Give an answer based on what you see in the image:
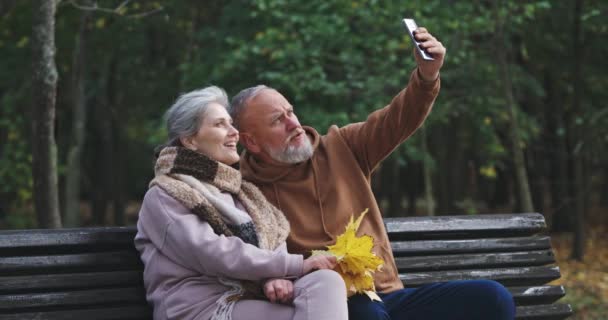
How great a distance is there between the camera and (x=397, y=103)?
4.39m

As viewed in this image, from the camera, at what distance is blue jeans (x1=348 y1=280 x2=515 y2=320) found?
406 centimetres

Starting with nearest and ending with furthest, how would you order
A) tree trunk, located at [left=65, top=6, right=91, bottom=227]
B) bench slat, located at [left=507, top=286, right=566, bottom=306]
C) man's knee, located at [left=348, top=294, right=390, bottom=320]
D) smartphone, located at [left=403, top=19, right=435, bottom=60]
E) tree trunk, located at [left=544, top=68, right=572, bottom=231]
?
man's knee, located at [left=348, top=294, right=390, bottom=320]
smartphone, located at [left=403, top=19, right=435, bottom=60]
bench slat, located at [left=507, top=286, right=566, bottom=306]
tree trunk, located at [left=65, top=6, right=91, bottom=227]
tree trunk, located at [left=544, top=68, right=572, bottom=231]

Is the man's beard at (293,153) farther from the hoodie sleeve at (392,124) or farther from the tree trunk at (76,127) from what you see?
the tree trunk at (76,127)

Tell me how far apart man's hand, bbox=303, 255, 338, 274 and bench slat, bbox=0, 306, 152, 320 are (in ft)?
2.68

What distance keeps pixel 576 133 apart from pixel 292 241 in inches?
464

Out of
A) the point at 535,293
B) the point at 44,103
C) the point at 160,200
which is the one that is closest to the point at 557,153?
the point at 44,103

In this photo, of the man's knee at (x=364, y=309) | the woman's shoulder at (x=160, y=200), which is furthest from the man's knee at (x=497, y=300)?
the woman's shoulder at (x=160, y=200)

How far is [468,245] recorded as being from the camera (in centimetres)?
498

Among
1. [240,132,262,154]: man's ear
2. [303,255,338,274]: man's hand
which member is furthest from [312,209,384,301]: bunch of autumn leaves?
[240,132,262,154]: man's ear

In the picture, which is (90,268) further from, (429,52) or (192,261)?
(429,52)

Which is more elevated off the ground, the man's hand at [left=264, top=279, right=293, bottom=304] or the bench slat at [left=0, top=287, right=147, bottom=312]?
the man's hand at [left=264, top=279, right=293, bottom=304]

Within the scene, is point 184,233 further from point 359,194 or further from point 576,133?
point 576,133

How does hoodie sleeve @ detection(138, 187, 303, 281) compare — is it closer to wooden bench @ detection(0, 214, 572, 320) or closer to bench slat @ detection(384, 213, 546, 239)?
wooden bench @ detection(0, 214, 572, 320)

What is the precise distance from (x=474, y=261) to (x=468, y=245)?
8cm
